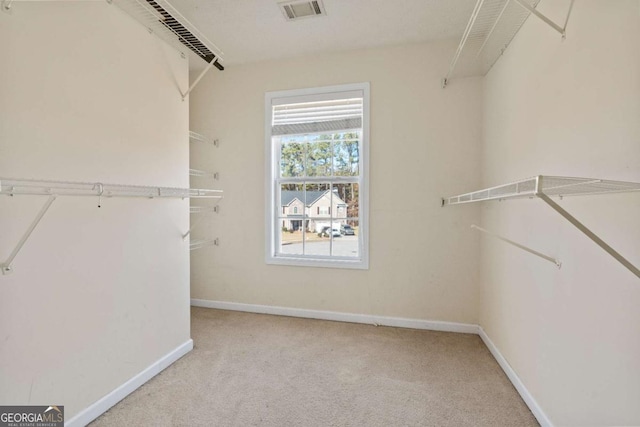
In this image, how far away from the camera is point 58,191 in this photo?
4.83ft

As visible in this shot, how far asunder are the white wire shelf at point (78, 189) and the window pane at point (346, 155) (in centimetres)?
156

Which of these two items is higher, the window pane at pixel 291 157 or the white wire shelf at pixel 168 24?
the white wire shelf at pixel 168 24

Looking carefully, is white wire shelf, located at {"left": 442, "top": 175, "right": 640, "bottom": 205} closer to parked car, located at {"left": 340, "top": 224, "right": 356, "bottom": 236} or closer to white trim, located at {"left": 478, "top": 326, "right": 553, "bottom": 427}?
white trim, located at {"left": 478, "top": 326, "right": 553, "bottom": 427}

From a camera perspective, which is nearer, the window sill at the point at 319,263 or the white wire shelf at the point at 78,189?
the white wire shelf at the point at 78,189

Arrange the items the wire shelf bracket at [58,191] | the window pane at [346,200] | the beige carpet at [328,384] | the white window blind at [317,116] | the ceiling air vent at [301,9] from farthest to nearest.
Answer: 1. the window pane at [346,200]
2. the white window blind at [317,116]
3. the ceiling air vent at [301,9]
4. the beige carpet at [328,384]
5. the wire shelf bracket at [58,191]

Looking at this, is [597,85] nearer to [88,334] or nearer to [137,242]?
[137,242]

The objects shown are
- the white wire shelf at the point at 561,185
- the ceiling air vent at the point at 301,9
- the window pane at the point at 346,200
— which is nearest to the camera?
the white wire shelf at the point at 561,185

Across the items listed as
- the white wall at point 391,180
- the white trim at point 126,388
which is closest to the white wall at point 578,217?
the white wall at point 391,180

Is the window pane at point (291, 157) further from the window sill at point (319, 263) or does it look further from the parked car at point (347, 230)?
the window sill at point (319, 263)

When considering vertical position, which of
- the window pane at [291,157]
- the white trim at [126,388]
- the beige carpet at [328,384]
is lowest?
the beige carpet at [328,384]

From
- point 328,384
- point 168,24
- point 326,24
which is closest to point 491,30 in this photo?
point 326,24

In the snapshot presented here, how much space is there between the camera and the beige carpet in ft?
5.50

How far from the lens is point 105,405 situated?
5.58 feet

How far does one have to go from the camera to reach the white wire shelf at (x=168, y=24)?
5.69 ft
